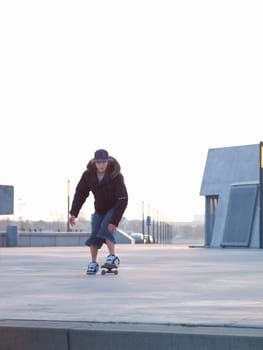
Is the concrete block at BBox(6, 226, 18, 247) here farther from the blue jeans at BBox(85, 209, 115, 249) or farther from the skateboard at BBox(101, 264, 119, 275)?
the skateboard at BBox(101, 264, 119, 275)

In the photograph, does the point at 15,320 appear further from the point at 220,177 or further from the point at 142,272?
the point at 220,177

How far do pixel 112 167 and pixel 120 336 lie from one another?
616cm

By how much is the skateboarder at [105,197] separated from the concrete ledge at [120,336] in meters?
5.37

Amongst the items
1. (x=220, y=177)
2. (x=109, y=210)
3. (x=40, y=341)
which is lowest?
(x=40, y=341)

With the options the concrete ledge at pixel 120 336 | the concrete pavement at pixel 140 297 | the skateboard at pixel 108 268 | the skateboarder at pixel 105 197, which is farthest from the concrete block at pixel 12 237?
the concrete ledge at pixel 120 336

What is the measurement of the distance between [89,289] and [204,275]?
96.9 inches

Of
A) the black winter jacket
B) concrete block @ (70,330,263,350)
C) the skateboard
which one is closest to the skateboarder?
the black winter jacket

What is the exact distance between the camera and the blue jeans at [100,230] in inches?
466

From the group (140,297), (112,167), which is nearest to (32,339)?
(140,297)

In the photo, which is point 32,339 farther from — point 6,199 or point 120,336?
point 6,199

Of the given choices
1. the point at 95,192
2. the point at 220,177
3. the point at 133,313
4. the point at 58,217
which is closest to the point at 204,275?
the point at 95,192

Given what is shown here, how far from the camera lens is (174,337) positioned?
577 cm

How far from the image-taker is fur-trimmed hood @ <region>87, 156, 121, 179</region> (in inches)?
469

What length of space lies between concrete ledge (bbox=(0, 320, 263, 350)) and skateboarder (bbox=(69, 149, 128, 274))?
211 inches
